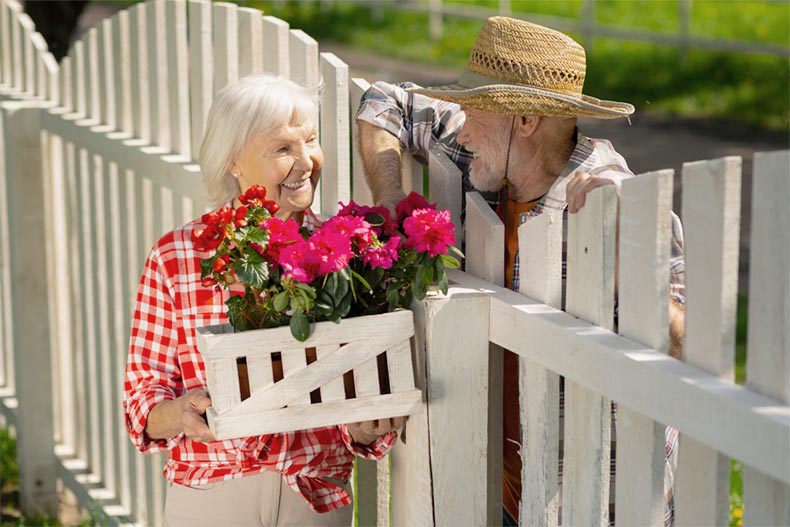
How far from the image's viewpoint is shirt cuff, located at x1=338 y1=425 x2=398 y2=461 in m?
2.36

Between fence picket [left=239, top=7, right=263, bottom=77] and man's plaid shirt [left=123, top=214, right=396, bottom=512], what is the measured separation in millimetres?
772

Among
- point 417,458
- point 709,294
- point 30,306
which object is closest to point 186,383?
point 417,458

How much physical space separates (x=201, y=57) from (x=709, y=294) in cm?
207

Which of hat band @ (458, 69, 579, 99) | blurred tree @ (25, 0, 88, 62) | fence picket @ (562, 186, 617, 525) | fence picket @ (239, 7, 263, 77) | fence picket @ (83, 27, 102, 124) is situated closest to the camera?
fence picket @ (562, 186, 617, 525)

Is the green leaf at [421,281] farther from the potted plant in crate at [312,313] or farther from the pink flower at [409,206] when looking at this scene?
the pink flower at [409,206]

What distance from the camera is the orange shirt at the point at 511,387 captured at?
2.43 m

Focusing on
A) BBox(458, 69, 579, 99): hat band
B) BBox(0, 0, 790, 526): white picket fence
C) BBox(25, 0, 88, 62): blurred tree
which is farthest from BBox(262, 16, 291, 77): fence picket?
BBox(25, 0, 88, 62): blurred tree

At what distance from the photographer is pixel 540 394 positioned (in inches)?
83.4

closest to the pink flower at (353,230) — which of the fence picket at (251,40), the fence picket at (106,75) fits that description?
the fence picket at (251,40)

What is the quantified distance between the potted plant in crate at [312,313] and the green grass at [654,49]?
7.66 m

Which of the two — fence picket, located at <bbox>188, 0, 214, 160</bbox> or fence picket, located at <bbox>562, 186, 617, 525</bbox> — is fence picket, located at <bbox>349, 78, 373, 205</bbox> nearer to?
fence picket, located at <bbox>188, 0, 214, 160</bbox>

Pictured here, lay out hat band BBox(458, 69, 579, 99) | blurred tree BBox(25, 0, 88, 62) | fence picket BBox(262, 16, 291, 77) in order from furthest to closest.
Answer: blurred tree BBox(25, 0, 88, 62), fence picket BBox(262, 16, 291, 77), hat band BBox(458, 69, 579, 99)

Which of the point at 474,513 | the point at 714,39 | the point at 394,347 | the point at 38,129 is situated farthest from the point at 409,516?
the point at 714,39

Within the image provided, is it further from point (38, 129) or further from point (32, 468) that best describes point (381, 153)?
point (32, 468)
